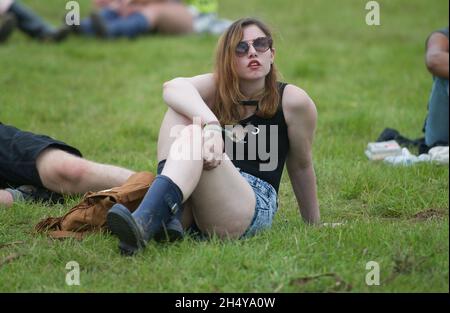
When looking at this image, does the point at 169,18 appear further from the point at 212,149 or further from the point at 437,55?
the point at 212,149

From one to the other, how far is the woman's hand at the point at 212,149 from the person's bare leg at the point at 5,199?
159cm

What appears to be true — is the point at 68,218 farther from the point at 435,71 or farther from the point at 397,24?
the point at 397,24

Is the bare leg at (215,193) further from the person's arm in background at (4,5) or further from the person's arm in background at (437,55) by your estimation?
the person's arm in background at (4,5)

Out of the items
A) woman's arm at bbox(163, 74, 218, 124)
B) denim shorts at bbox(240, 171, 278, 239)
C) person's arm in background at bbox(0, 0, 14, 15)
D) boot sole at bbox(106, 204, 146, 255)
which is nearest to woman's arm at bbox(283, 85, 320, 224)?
denim shorts at bbox(240, 171, 278, 239)

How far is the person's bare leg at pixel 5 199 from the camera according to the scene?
5.05 metres

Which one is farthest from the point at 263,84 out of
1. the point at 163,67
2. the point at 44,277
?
the point at 163,67

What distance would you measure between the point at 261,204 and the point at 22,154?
171 centimetres

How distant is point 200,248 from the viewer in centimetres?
403

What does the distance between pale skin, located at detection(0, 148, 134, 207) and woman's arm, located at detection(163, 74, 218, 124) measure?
946 millimetres

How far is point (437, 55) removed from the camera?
21.2 ft

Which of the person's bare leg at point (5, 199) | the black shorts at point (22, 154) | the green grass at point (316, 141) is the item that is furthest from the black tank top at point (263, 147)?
the person's bare leg at point (5, 199)

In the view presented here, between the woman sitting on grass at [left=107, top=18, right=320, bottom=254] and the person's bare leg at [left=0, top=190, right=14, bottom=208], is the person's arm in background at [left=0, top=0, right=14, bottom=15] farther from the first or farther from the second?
the woman sitting on grass at [left=107, top=18, right=320, bottom=254]

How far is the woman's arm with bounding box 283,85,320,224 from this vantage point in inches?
174

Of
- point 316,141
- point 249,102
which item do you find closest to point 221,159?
point 249,102
